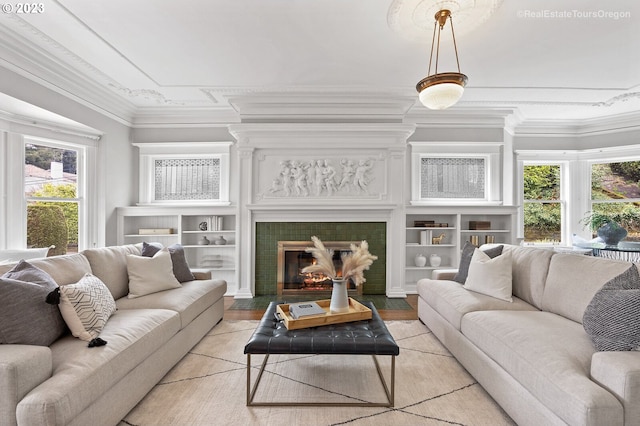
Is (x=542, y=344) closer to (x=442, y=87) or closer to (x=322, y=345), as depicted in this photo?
(x=322, y=345)

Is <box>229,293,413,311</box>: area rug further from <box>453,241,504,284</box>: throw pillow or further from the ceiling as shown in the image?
the ceiling

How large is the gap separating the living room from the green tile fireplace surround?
0.02 m

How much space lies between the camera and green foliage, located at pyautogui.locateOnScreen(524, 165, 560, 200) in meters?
5.51

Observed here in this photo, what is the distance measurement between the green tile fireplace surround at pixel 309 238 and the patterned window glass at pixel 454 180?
3.53 ft

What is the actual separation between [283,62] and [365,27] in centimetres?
103

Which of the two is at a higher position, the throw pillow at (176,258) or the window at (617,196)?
the window at (617,196)

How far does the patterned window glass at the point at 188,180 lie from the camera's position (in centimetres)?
510

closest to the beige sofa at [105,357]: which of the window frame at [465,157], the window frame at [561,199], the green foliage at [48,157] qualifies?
the green foliage at [48,157]

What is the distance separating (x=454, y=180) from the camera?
5086mm

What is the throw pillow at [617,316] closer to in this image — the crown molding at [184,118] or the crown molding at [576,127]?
the crown molding at [576,127]

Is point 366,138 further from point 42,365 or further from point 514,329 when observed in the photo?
point 42,365

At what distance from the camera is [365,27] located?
9.18ft

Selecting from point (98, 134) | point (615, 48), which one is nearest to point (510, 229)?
point (615, 48)

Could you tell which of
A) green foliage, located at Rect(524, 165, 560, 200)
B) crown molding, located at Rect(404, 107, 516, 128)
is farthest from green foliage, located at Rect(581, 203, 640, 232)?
crown molding, located at Rect(404, 107, 516, 128)
